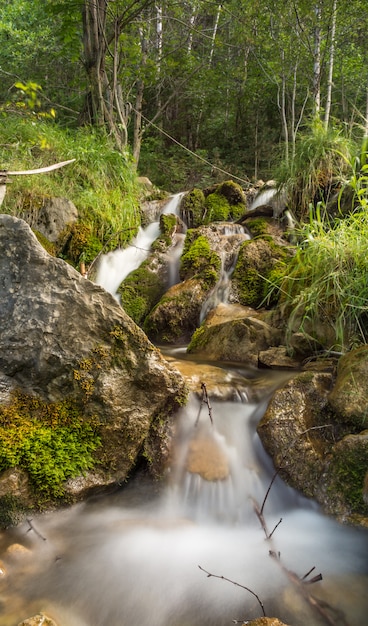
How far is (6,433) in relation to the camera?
7.63 ft

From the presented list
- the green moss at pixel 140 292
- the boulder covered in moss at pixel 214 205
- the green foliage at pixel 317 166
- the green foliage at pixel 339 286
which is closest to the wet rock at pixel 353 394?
the green foliage at pixel 339 286

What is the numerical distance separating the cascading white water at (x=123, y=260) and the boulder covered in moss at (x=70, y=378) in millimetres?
2979

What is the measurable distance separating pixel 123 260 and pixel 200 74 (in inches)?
400

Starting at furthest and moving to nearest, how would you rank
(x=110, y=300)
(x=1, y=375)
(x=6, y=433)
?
(x=110, y=300), (x=1, y=375), (x=6, y=433)

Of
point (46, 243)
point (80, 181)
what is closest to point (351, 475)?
point (46, 243)

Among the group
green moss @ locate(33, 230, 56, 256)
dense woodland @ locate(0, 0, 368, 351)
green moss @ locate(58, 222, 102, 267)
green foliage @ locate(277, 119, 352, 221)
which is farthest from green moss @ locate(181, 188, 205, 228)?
green moss @ locate(33, 230, 56, 256)

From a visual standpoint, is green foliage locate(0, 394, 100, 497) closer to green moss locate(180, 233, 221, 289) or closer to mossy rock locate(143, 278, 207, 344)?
mossy rock locate(143, 278, 207, 344)

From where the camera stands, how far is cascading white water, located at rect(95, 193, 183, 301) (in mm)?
5863

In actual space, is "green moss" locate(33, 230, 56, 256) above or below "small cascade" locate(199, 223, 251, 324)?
above

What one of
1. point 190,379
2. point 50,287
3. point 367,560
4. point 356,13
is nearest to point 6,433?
point 50,287

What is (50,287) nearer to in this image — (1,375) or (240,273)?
(1,375)

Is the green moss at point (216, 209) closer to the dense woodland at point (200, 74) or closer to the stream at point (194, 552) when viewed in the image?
the dense woodland at point (200, 74)

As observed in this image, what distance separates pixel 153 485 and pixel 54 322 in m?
1.22

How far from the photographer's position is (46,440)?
240 cm
